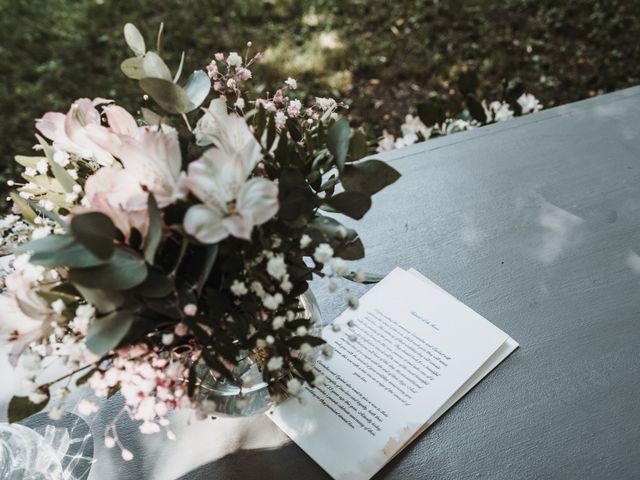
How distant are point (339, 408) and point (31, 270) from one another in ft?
1.66

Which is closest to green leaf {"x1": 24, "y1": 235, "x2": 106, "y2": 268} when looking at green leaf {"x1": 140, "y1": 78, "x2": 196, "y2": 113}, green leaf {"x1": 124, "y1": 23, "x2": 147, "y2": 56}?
green leaf {"x1": 140, "y1": 78, "x2": 196, "y2": 113}

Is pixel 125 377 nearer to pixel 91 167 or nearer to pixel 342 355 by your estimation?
pixel 91 167

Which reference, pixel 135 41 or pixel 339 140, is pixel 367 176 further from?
pixel 135 41

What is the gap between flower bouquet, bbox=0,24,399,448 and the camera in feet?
2.00

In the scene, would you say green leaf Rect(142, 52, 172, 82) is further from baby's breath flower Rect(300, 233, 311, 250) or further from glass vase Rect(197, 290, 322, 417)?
glass vase Rect(197, 290, 322, 417)

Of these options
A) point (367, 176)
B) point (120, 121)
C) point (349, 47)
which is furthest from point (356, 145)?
→ point (349, 47)

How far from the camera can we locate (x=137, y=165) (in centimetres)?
64

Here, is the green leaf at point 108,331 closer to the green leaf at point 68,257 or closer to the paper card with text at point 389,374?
the green leaf at point 68,257

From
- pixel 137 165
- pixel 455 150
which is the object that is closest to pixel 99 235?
pixel 137 165

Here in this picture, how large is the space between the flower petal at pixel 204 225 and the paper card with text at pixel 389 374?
13.2 inches

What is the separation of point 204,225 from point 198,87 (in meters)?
0.26

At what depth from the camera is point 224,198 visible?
614mm

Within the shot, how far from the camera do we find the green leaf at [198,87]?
77cm

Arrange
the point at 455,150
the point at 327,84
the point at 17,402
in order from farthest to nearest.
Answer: the point at 327,84 < the point at 455,150 < the point at 17,402
